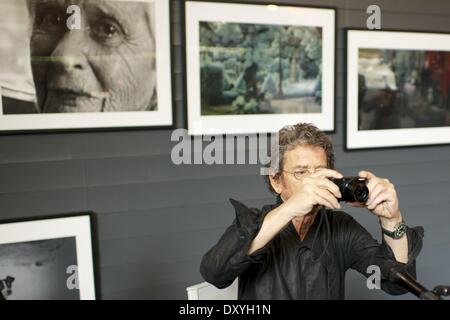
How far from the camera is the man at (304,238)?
3.27 feet

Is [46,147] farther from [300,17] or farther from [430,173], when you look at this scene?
[430,173]

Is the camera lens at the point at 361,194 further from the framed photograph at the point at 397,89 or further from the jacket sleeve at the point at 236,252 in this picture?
the framed photograph at the point at 397,89

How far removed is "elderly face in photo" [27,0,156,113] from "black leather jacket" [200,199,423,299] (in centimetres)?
86

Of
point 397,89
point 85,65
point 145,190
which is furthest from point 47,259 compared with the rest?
point 397,89

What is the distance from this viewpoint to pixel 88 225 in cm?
175

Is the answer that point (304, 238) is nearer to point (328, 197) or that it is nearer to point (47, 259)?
point (328, 197)

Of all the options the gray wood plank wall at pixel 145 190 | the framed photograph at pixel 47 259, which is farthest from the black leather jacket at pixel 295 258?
the framed photograph at pixel 47 259

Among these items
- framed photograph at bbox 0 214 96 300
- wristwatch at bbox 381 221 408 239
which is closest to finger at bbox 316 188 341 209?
wristwatch at bbox 381 221 408 239

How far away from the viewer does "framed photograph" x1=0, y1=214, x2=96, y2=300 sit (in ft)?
5.46

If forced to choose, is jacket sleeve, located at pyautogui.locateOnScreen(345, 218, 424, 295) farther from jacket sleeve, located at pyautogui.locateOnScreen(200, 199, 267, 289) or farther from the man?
jacket sleeve, located at pyautogui.locateOnScreen(200, 199, 267, 289)

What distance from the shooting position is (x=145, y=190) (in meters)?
1.85

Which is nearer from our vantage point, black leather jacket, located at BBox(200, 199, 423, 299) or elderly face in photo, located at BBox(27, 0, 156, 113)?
black leather jacket, located at BBox(200, 199, 423, 299)

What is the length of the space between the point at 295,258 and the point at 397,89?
4.89ft

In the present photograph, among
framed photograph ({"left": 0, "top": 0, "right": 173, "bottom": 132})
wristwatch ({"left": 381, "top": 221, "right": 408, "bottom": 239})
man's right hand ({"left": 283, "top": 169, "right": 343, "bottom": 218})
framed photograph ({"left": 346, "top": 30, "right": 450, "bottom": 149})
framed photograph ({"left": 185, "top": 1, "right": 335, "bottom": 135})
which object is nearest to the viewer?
man's right hand ({"left": 283, "top": 169, "right": 343, "bottom": 218})
